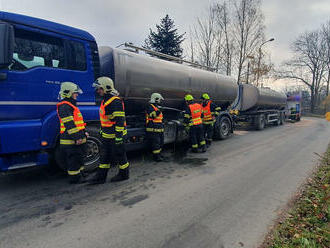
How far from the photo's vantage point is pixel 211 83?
7.20m

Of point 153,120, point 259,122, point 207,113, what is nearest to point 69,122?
point 153,120

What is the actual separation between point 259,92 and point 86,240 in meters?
11.0

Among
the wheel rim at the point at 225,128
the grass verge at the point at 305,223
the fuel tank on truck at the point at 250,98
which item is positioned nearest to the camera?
the grass verge at the point at 305,223

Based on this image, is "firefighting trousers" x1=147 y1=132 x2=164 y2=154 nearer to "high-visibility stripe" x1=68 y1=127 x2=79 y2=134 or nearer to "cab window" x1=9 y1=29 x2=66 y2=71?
"high-visibility stripe" x1=68 y1=127 x2=79 y2=134

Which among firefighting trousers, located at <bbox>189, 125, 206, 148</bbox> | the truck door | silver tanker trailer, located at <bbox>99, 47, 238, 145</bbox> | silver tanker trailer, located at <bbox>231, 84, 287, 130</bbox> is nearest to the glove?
the truck door

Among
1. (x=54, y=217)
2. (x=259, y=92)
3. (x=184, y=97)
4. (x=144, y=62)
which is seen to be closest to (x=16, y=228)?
(x=54, y=217)

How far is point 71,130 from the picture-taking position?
3232mm

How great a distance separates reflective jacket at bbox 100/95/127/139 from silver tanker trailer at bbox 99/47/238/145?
3.51ft

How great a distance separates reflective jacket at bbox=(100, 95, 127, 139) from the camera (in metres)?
3.46

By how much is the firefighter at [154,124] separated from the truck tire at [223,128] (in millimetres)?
3598

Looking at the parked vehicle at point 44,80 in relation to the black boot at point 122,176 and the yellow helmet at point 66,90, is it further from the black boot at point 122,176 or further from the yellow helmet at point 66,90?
the black boot at point 122,176

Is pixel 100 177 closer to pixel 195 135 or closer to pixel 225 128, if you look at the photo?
pixel 195 135

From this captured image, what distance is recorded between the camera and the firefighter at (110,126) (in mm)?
3475

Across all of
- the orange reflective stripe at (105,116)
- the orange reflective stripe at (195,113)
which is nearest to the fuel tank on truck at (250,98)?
the orange reflective stripe at (195,113)
